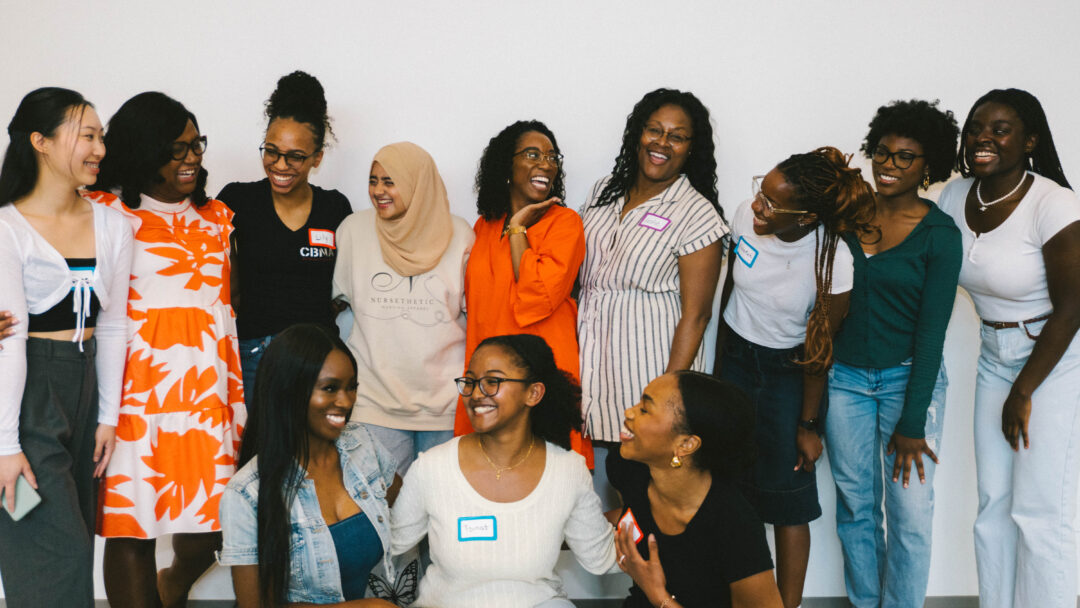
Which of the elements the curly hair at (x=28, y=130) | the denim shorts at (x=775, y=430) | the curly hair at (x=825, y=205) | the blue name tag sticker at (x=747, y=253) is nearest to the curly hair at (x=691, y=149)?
the blue name tag sticker at (x=747, y=253)

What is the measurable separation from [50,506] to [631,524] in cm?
161

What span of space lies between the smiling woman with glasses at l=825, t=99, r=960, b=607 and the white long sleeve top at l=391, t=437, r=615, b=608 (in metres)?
1.13

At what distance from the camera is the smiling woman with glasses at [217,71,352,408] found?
2.74m

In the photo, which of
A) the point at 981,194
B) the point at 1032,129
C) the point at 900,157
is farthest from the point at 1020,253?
the point at 900,157

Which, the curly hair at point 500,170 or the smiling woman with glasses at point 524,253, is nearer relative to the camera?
the smiling woman with glasses at point 524,253

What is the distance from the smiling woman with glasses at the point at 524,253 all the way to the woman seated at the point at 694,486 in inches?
26.9

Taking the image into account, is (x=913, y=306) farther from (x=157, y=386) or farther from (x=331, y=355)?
(x=157, y=386)

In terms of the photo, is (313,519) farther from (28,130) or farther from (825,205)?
(825,205)

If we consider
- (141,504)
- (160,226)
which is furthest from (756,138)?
(141,504)

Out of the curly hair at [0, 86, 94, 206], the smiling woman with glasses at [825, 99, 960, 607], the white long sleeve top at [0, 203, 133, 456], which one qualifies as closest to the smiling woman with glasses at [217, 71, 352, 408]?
the white long sleeve top at [0, 203, 133, 456]

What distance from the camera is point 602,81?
329 centimetres

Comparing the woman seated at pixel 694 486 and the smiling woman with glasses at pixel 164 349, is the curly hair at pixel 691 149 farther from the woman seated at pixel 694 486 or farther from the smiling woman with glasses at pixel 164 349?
the smiling woman with glasses at pixel 164 349

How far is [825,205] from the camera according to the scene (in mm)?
2430

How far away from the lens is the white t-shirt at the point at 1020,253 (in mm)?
2582
